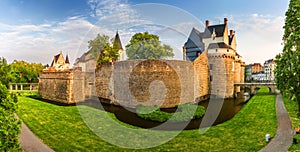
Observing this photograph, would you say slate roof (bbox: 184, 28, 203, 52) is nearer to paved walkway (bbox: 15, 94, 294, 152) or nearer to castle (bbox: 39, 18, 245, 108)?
castle (bbox: 39, 18, 245, 108)

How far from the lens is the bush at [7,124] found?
470 cm

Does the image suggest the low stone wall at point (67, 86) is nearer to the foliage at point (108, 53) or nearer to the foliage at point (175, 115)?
the foliage at point (108, 53)

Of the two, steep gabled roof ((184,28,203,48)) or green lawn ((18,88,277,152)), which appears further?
steep gabled roof ((184,28,203,48))

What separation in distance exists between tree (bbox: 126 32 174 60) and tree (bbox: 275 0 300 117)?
22544 mm

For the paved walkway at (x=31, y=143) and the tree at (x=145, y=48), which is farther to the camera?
the tree at (x=145, y=48)

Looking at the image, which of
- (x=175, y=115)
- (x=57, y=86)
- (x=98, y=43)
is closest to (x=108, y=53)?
(x=98, y=43)

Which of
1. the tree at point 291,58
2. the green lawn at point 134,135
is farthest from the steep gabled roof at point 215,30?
the tree at point 291,58

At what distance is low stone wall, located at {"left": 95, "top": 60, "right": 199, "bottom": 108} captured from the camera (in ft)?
71.8

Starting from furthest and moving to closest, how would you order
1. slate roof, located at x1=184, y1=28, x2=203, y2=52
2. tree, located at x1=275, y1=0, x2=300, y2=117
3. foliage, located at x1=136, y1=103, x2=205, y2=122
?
1. slate roof, located at x1=184, y1=28, x2=203, y2=52
2. foliage, located at x1=136, y1=103, x2=205, y2=122
3. tree, located at x1=275, y1=0, x2=300, y2=117

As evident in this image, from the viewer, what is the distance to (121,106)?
2267 centimetres

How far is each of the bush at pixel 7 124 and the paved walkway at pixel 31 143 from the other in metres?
4.13

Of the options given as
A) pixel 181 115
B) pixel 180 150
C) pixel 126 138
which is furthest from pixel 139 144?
pixel 181 115

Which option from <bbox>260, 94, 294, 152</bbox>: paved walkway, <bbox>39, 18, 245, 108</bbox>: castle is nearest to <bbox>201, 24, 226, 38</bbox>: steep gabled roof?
<bbox>39, 18, 245, 108</bbox>: castle

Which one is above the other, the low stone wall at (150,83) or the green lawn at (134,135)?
the low stone wall at (150,83)
